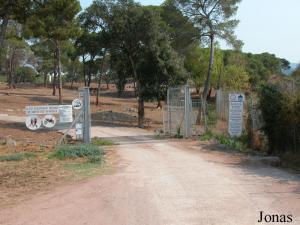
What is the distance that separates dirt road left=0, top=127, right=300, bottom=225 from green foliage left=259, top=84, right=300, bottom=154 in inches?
83.7

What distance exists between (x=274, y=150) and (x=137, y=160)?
4392mm

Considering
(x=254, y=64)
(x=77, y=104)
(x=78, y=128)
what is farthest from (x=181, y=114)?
(x=254, y=64)

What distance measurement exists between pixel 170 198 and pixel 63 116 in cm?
1054

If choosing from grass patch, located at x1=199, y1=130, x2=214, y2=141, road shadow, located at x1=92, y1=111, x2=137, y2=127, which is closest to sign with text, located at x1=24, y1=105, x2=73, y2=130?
grass patch, located at x1=199, y1=130, x2=214, y2=141

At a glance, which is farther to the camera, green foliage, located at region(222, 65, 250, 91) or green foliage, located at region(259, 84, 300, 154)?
green foliage, located at region(222, 65, 250, 91)

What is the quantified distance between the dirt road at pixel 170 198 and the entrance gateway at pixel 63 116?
215 inches

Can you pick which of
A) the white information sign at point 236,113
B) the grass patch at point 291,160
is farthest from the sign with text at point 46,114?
the grass patch at point 291,160

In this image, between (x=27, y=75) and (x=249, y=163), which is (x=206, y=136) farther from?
(x=27, y=75)

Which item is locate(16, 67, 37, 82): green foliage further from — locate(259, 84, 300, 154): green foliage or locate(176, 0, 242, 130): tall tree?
locate(259, 84, 300, 154): green foliage

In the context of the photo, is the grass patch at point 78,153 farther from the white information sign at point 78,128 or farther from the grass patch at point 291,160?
the grass patch at point 291,160

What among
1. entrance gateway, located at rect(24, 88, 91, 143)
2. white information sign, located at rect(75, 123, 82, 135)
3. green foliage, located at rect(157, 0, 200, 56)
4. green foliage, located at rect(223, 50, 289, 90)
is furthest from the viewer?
green foliage, located at rect(223, 50, 289, 90)

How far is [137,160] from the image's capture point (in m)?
14.6

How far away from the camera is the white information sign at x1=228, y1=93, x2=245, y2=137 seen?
2014 cm

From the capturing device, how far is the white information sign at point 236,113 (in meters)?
20.1
